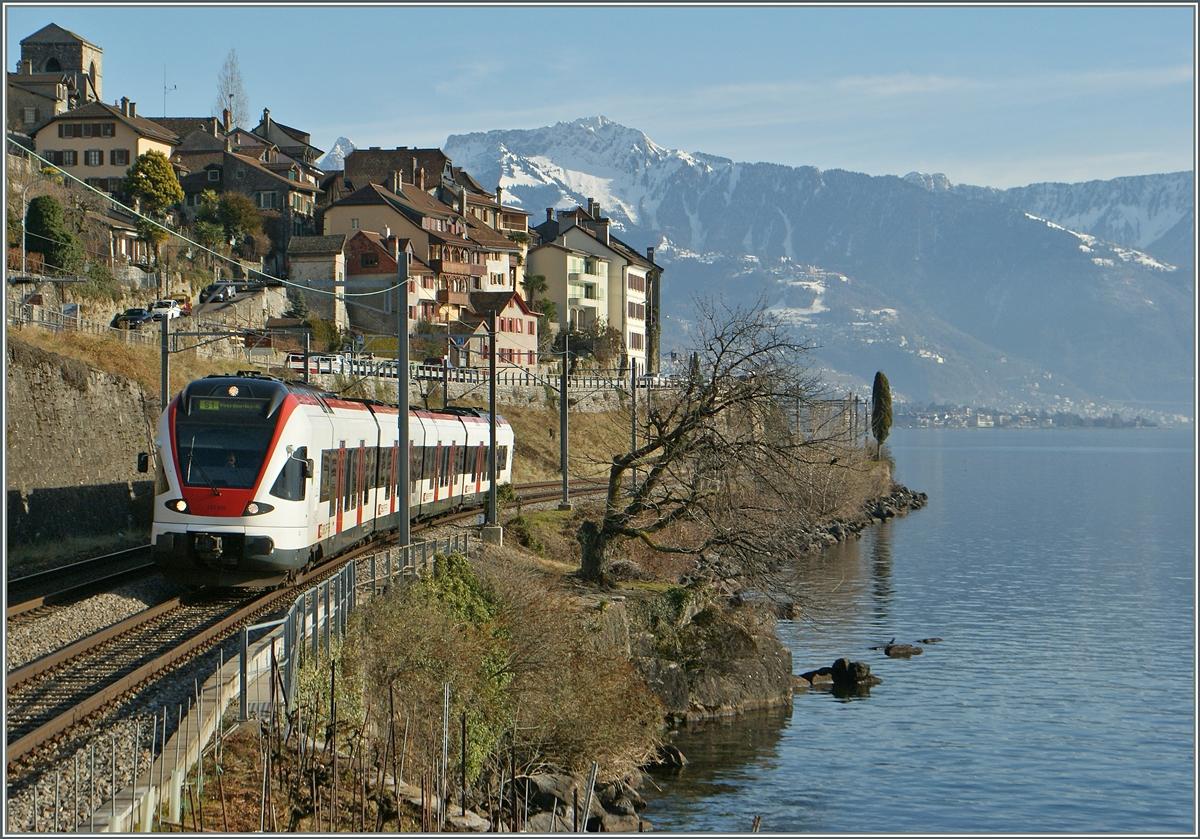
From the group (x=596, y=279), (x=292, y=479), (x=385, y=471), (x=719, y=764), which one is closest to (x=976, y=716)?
(x=719, y=764)

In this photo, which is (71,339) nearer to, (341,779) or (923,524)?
A: (341,779)

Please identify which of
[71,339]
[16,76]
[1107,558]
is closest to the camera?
[71,339]

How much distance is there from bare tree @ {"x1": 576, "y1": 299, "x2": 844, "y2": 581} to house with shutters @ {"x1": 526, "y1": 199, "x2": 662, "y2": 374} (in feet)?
240

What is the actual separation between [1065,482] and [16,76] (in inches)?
4734

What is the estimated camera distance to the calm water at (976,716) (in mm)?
26578

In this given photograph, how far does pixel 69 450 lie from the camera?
34344 mm

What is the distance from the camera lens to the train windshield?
22250mm

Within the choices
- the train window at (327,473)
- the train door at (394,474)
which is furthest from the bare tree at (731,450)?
the train window at (327,473)

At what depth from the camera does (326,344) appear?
77500 mm

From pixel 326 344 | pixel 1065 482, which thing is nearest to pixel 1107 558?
pixel 326 344

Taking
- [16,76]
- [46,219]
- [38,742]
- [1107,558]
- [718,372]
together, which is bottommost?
[1107,558]

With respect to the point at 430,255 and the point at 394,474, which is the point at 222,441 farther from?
the point at 430,255

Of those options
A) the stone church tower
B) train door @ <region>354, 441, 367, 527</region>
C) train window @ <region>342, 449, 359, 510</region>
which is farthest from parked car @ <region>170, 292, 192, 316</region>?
the stone church tower

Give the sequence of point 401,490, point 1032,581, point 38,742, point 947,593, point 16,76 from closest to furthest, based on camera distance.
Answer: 1. point 38,742
2. point 401,490
3. point 947,593
4. point 1032,581
5. point 16,76
